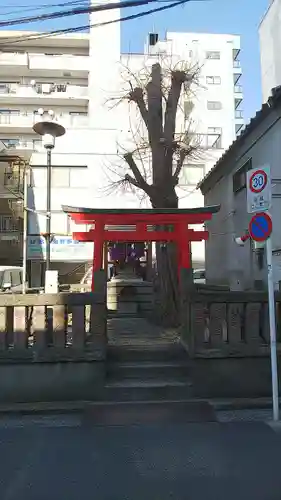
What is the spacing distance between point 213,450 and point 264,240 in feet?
9.67

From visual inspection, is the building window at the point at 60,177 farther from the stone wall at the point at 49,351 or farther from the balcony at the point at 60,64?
the stone wall at the point at 49,351

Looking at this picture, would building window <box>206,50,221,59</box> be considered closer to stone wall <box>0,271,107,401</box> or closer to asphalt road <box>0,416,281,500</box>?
stone wall <box>0,271,107,401</box>

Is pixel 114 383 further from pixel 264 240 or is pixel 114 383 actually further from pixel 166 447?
pixel 264 240

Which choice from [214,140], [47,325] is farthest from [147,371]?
[214,140]

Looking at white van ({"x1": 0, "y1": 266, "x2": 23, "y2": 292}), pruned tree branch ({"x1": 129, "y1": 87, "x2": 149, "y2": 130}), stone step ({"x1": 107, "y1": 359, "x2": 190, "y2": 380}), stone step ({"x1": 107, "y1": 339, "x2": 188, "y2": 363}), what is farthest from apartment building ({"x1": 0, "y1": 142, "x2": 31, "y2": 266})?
stone step ({"x1": 107, "y1": 359, "x2": 190, "y2": 380})

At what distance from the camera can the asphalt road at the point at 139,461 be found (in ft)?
13.6

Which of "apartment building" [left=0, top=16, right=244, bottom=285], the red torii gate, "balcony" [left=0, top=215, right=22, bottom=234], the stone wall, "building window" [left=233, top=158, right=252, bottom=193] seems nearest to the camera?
the stone wall

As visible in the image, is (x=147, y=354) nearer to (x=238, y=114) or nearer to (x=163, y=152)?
(x=163, y=152)

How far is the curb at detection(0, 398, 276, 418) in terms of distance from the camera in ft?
21.6

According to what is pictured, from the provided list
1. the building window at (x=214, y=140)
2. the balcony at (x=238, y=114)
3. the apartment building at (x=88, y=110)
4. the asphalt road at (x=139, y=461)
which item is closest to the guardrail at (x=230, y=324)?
the asphalt road at (x=139, y=461)

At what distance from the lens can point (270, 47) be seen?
66.0 feet

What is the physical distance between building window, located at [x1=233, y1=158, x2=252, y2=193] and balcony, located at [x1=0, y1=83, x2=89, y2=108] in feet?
84.1

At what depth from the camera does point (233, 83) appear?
44562 millimetres

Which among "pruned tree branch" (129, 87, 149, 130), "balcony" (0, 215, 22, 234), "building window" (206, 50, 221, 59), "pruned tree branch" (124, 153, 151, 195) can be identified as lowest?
"pruned tree branch" (124, 153, 151, 195)
